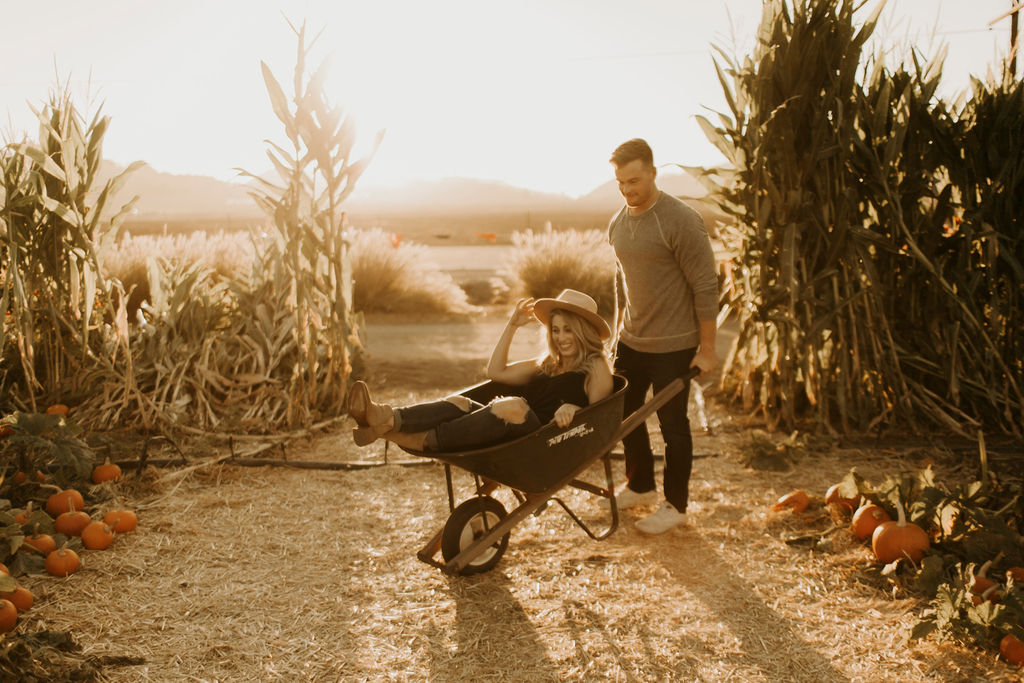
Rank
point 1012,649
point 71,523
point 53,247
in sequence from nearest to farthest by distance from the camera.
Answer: point 1012,649 < point 71,523 < point 53,247

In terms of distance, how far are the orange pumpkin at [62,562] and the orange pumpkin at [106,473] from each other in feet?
2.65

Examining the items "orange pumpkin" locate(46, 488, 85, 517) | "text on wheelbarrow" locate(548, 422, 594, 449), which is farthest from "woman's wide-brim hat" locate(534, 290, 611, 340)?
"orange pumpkin" locate(46, 488, 85, 517)

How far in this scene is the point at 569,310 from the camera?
2990 millimetres

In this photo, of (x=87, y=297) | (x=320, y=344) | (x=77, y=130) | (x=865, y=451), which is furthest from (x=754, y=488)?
(x=77, y=130)

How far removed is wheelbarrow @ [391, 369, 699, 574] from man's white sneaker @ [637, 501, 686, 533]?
0.29 metres

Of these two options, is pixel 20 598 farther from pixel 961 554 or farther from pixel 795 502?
pixel 961 554

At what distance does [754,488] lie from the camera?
3.95 meters

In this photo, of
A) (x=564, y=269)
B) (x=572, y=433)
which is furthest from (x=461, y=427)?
(x=564, y=269)

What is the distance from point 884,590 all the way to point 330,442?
3011 millimetres

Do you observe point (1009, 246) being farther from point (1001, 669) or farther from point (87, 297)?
point (87, 297)

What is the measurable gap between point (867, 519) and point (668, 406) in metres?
0.86

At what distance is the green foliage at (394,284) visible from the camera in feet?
29.9

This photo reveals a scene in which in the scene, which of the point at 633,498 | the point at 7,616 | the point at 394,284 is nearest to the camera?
the point at 7,616

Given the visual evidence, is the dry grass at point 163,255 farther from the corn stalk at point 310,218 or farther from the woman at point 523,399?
the woman at point 523,399
